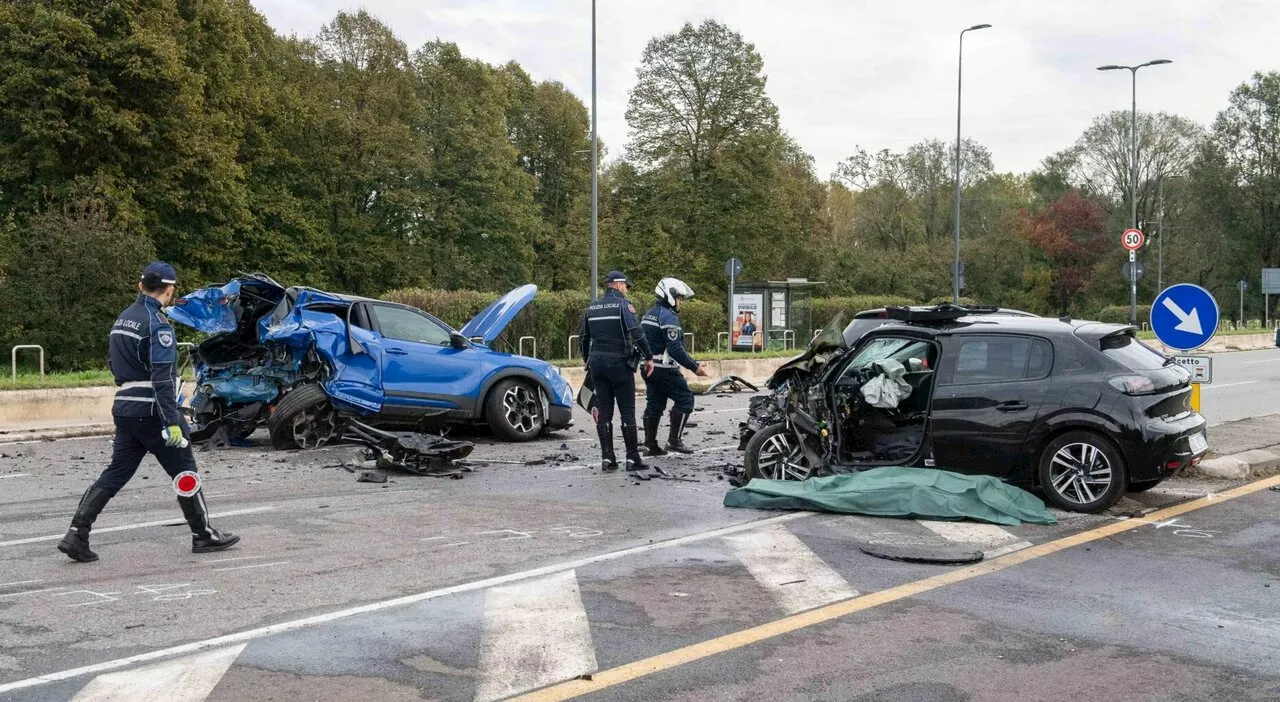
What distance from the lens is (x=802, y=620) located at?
5.59m

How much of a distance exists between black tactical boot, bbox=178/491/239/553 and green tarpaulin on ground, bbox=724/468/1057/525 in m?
3.69

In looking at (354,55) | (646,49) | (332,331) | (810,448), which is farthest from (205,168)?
(810,448)

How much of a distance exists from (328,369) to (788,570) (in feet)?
23.1

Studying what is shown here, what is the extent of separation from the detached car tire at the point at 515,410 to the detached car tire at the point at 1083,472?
6.49 meters

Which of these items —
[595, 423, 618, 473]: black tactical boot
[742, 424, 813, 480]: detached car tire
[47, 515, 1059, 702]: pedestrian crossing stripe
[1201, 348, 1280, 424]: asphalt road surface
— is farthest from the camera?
[1201, 348, 1280, 424]: asphalt road surface

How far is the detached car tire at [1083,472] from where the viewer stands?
326 inches

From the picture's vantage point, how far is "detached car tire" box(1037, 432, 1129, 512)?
8281 mm

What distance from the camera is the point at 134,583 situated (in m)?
6.30

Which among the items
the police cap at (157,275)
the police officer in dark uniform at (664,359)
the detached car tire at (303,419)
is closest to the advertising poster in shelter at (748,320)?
the police officer in dark uniform at (664,359)

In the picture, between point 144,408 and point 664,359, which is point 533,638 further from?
point 664,359

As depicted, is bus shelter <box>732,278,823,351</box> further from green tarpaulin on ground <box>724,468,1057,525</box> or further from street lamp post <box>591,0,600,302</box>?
green tarpaulin on ground <box>724,468,1057,525</box>

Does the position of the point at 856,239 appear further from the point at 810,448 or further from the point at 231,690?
the point at 231,690

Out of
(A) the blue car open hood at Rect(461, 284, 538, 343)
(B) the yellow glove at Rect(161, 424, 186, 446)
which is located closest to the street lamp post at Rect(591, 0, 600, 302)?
(A) the blue car open hood at Rect(461, 284, 538, 343)

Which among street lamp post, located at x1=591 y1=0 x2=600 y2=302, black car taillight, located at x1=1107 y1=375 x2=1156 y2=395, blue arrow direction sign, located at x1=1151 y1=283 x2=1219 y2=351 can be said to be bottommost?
black car taillight, located at x1=1107 y1=375 x2=1156 y2=395
